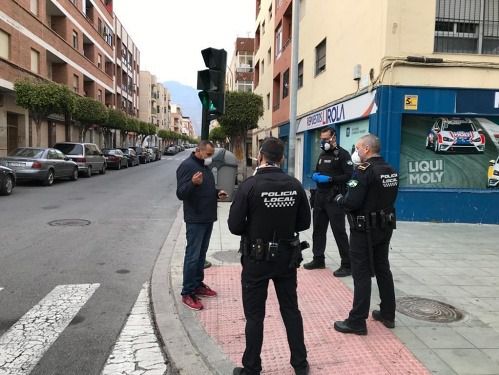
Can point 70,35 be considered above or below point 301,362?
above

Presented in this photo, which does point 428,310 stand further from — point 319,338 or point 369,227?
point 319,338

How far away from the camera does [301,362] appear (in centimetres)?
333

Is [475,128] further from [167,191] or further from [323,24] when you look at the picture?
[167,191]

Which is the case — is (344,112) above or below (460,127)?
above

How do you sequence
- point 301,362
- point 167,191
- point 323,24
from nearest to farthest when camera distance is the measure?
1. point 301,362
2. point 323,24
3. point 167,191

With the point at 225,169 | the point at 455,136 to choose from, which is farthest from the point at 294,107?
the point at 455,136

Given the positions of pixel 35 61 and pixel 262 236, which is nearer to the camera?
pixel 262 236

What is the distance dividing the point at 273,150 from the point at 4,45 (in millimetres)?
23163

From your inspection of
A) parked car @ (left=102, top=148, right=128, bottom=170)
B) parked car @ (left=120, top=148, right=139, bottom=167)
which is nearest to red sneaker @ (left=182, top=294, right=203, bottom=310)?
parked car @ (left=102, top=148, right=128, bottom=170)

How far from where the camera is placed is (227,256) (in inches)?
276

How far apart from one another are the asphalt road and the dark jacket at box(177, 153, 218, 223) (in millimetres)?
1236

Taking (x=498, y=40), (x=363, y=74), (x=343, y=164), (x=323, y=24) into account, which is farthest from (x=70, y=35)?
(x=343, y=164)

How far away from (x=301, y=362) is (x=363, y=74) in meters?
9.10

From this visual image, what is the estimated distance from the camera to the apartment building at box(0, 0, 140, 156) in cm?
2256
